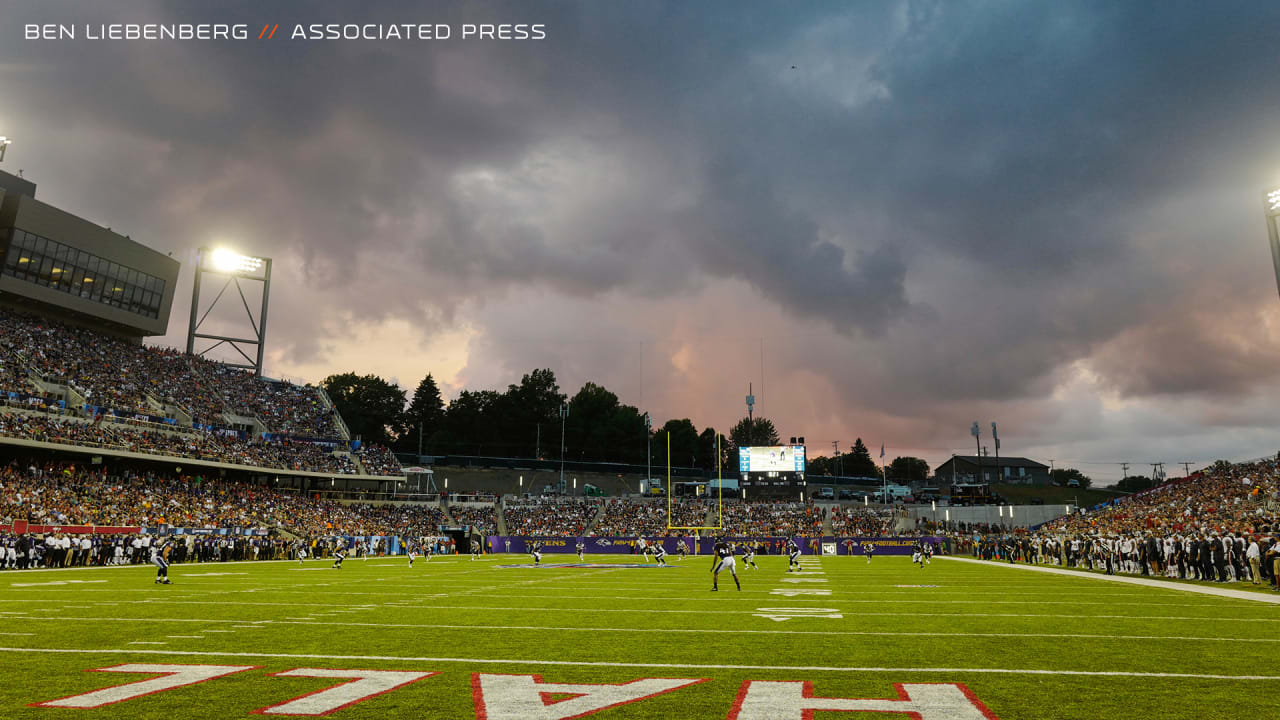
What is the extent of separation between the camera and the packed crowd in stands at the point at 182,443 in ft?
133

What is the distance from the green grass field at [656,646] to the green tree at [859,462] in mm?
143500

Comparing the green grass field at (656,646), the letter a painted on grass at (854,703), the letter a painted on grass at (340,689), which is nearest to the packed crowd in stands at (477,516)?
the green grass field at (656,646)

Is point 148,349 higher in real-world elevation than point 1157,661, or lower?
higher

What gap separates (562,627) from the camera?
481 inches

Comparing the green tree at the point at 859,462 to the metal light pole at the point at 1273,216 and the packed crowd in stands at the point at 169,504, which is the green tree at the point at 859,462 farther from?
the metal light pole at the point at 1273,216

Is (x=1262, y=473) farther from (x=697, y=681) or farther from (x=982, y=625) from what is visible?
(x=697, y=681)

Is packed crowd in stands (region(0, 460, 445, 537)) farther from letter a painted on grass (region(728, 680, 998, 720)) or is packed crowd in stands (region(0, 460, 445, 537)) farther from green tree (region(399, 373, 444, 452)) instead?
green tree (region(399, 373, 444, 452))

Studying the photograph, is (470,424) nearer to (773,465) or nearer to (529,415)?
(529,415)

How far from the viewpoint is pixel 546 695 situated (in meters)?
6.99

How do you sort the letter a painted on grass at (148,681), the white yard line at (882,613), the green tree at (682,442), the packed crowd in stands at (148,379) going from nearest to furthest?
the letter a painted on grass at (148,681)
the white yard line at (882,613)
the packed crowd in stands at (148,379)
the green tree at (682,442)

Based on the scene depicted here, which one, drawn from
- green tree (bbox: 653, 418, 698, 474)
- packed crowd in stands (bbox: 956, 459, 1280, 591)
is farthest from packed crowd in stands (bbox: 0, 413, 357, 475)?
green tree (bbox: 653, 418, 698, 474)

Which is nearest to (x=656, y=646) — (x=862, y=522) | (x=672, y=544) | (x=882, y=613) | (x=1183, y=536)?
(x=882, y=613)

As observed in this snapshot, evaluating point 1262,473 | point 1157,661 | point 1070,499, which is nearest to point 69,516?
point 1157,661

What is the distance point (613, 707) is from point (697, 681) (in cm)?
143
